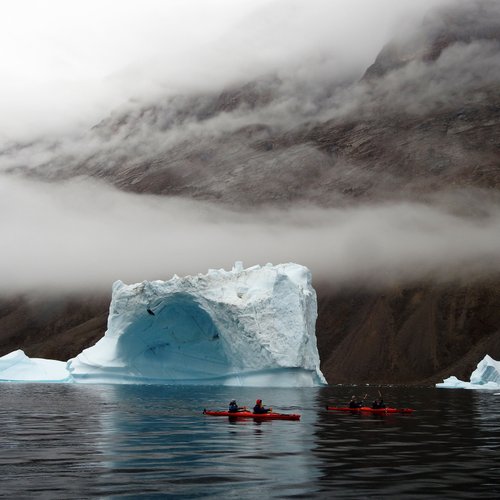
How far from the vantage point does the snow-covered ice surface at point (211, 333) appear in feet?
233

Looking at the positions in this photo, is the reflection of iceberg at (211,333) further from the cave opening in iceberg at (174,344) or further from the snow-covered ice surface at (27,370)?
the snow-covered ice surface at (27,370)

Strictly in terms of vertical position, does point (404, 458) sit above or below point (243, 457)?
below

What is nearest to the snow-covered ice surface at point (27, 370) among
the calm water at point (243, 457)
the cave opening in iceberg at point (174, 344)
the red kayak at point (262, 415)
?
the cave opening in iceberg at point (174, 344)

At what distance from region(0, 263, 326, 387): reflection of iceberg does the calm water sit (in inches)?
1262

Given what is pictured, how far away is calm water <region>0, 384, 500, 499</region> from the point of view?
55.8 ft

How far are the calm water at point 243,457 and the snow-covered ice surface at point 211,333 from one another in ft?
105

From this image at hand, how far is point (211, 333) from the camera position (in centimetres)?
7381

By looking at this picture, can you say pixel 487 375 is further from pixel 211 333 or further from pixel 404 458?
pixel 404 458

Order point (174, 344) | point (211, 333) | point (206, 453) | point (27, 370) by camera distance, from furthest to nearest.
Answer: point (27, 370) → point (174, 344) → point (211, 333) → point (206, 453)

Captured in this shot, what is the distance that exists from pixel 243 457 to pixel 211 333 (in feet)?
170

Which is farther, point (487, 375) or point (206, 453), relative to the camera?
point (487, 375)

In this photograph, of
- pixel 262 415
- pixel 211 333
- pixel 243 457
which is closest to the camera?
pixel 243 457

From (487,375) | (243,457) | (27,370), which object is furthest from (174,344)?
(243,457)

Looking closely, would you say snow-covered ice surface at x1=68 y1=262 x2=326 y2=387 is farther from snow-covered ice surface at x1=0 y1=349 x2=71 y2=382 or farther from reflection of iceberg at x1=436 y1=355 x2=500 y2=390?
reflection of iceberg at x1=436 y1=355 x2=500 y2=390
